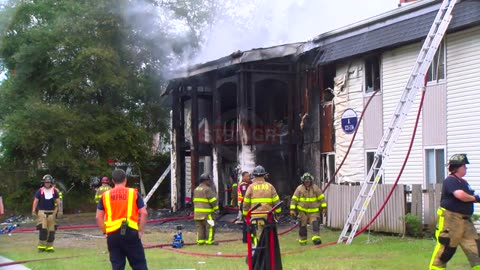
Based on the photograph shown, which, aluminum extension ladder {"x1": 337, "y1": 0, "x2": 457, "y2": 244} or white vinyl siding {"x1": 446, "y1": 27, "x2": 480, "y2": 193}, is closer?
aluminum extension ladder {"x1": 337, "y1": 0, "x2": 457, "y2": 244}

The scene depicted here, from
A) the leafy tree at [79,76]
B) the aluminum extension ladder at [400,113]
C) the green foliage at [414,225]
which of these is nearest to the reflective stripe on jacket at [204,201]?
the aluminum extension ladder at [400,113]

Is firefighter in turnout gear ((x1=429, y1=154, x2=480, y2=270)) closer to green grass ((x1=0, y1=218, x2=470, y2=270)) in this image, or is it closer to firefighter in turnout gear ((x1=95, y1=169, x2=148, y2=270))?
green grass ((x1=0, y1=218, x2=470, y2=270))

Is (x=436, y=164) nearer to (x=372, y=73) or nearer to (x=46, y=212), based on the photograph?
(x=372, y=73)

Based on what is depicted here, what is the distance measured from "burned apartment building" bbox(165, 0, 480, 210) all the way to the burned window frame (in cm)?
3

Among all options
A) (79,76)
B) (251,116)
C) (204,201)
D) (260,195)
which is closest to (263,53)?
(251,116)

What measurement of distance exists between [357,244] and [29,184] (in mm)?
19183

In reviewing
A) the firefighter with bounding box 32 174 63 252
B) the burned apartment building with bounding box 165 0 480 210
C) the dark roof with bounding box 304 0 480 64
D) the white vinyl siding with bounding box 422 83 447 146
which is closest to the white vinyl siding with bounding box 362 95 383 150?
the burned apartment building with bounding box 165 0 480 210

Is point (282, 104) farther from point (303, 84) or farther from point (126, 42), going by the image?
point (126, 42)

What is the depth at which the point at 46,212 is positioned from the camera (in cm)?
1452

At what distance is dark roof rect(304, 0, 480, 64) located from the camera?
14742mm

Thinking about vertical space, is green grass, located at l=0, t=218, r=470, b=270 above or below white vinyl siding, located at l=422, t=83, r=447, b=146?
below

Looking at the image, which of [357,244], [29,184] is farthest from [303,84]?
[29,184]

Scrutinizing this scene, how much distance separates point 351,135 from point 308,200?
514 centimetres

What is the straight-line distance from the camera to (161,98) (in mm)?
30391
